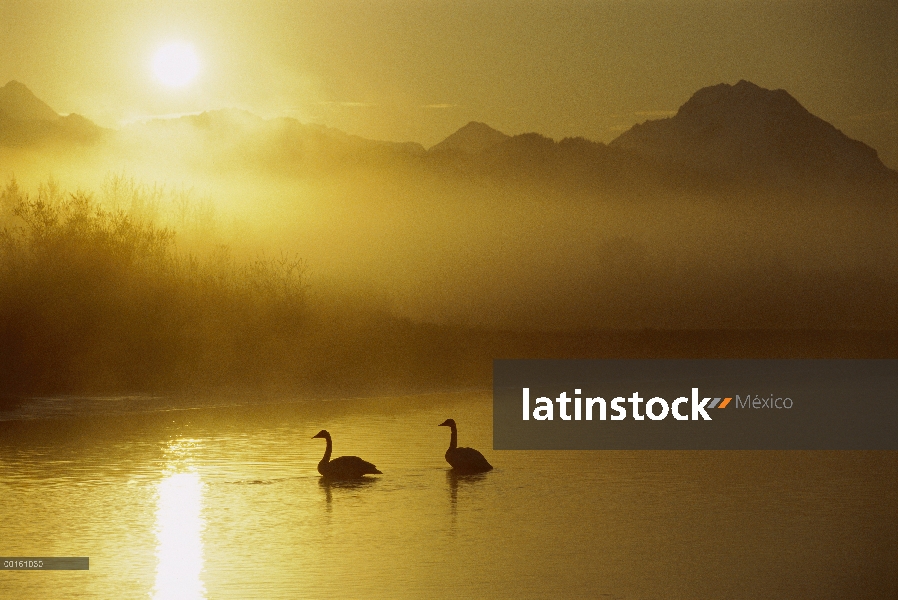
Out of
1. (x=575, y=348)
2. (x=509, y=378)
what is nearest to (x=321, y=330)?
(x=509, y=378)

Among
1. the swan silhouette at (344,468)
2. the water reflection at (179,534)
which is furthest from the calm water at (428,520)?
the swan silhouette at (344,468)

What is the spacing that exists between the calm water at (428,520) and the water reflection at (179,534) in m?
0.03

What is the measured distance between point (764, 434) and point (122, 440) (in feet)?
40.9

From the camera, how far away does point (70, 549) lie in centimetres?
1230

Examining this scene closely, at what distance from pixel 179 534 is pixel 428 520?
2.85 m

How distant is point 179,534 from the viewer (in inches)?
518

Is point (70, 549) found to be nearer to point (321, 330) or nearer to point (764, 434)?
point (764, 434)

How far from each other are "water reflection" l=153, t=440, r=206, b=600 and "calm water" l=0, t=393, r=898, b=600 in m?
0.03

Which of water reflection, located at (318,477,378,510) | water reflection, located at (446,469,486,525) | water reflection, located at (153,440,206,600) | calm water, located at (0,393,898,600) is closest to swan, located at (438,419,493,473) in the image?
water reflection, located at (446,469,486,525)

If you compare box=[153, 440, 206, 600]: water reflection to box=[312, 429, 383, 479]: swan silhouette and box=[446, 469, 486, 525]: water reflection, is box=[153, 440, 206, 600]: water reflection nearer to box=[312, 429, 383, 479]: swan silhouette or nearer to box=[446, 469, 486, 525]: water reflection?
box=[312, 429, 383, 479]: swan silhouette

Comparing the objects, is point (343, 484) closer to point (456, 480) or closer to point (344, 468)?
point (344, 468)

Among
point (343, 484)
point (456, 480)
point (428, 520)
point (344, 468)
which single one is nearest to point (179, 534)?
point (428, 520)

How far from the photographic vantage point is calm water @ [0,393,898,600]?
11180 mm

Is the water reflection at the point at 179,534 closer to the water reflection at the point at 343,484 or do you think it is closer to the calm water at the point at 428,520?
the calm water at the point at 428,520
